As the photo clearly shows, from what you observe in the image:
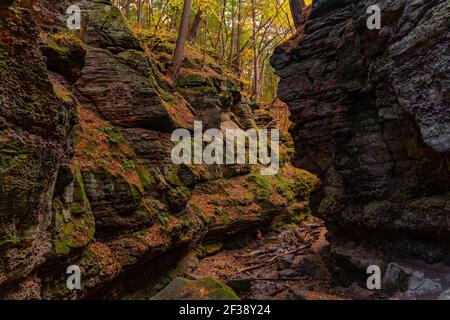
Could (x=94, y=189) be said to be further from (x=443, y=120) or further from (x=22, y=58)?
(x=443, y=120)

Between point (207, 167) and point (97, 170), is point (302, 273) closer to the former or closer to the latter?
point (207, 167)

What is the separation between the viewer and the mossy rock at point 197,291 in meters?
5.29

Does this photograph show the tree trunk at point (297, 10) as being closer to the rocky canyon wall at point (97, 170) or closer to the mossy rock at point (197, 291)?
the rocky canyon wall at point (97, 170)

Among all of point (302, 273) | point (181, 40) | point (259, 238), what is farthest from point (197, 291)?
point (181, 40)

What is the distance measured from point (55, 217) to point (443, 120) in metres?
8.52

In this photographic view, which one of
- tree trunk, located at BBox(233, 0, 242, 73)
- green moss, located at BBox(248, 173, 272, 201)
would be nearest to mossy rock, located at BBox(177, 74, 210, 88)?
green moss, located at BBox(248, 173, 272, 201)

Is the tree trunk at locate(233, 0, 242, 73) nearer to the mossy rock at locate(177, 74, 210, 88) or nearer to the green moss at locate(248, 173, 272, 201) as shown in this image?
the mossy rock at locate(177, 74, 210, 88)

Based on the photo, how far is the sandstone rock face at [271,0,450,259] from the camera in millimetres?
7215

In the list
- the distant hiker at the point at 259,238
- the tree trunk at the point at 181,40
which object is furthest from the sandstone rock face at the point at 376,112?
the tree trunk at the point at 181,40

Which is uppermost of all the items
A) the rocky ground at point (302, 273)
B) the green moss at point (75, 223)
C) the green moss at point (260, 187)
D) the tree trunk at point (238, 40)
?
the tree trunk at point (238, 40)

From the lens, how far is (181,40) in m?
15.5

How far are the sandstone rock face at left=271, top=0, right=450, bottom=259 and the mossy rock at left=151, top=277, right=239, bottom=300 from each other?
18.1ft

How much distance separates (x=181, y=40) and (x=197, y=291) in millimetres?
13072

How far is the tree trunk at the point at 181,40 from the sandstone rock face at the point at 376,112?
500cm
